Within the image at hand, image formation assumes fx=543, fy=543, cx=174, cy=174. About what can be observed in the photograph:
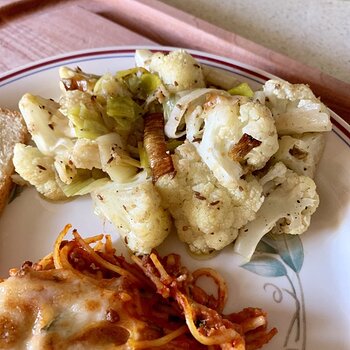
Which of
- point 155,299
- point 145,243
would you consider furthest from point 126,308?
point 145,243

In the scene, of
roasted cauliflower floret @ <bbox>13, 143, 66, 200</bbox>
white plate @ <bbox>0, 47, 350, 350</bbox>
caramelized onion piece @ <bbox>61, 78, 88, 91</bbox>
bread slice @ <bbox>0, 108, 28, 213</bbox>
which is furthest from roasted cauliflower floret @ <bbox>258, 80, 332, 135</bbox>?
bread slice @ <bbox>0, 108, 28, 213</bbox>

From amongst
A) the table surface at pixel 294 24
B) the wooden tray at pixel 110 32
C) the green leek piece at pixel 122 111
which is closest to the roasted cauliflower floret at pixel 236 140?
the green leek piece at pixel 122 111

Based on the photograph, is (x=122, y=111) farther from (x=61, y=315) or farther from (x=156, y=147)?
(x=61, y=315)

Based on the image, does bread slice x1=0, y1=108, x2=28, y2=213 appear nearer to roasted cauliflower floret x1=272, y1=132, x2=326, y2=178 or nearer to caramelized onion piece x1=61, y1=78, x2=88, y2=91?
caramelized onion piece x1=61, y1=78, x2=88, y2=91

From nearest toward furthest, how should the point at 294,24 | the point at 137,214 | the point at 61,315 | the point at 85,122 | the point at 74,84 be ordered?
1. the point at 61,315
2. the point at 137,214
3. the point at 85,122
4. the point at 74,84
5. the point at 294,24

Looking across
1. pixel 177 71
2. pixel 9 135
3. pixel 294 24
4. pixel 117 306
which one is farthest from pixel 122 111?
pixel 294 24

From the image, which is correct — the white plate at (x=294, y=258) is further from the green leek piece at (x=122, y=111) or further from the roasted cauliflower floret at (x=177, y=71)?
the roasted cauliflower floret at (x=177, y=71)

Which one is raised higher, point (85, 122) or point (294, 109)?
point (294, 109)
